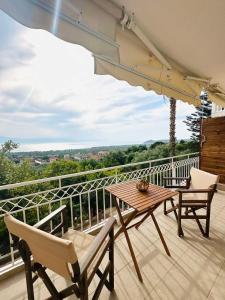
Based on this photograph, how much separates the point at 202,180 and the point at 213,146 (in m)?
2.44

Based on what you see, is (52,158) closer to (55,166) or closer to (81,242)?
(55,166)

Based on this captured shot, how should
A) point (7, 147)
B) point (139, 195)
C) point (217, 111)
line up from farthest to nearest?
point (7, 147) < point (217, 111) < point (139, 195)

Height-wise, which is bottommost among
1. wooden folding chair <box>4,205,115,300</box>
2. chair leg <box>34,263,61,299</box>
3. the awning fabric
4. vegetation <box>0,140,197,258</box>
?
vegetation <box>0,140,197,258</box>

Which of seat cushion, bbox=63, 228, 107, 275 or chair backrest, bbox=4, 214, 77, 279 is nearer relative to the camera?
chair backrest, bbox=4, 214, 77, 279

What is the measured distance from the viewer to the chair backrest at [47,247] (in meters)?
1.20

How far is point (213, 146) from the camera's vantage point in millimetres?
5445

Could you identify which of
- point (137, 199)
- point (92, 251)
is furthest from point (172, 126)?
point (92, 251)

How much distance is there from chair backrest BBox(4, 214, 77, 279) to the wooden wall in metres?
5.01

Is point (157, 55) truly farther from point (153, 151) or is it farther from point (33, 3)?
point (153, 151)

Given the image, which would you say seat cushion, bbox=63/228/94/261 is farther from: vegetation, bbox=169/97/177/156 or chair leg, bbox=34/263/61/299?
vegetation, bbox=169/97/177/156

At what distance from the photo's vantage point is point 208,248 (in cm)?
268

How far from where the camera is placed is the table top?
2252 millimetres

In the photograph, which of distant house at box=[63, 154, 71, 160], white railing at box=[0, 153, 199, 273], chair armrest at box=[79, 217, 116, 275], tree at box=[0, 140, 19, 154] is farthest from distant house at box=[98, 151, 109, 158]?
chair armrest at box=[79, 217, 116, 275]

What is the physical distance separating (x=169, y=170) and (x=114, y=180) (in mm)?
1987
